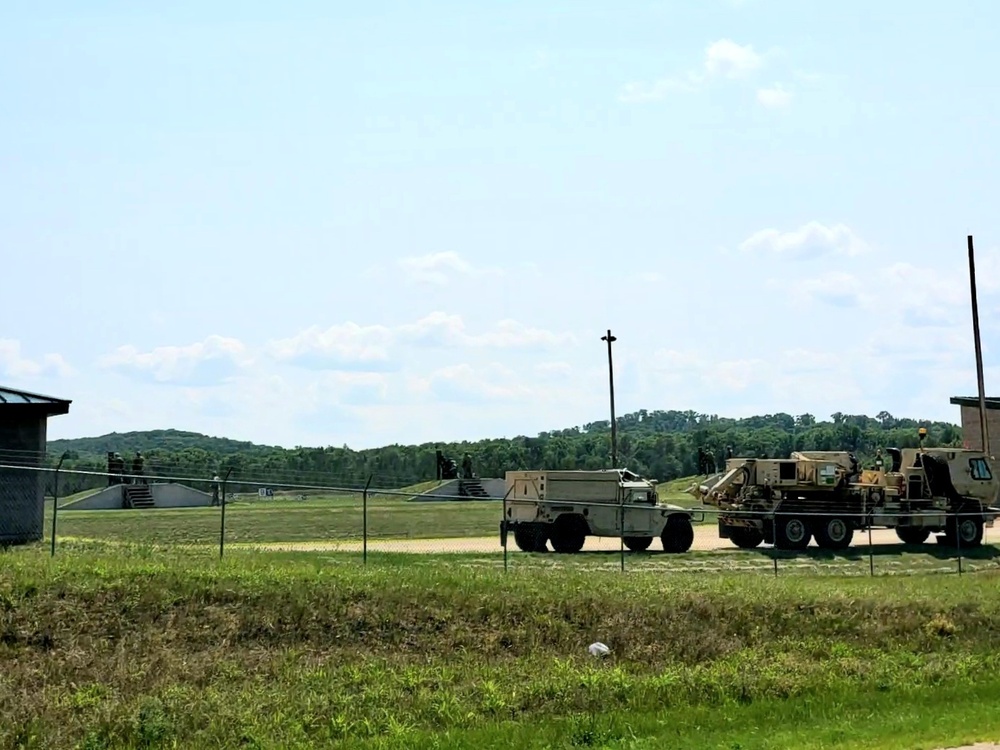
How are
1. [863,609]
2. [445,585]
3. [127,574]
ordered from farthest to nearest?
[863,609] → [445,585] → [127,574]

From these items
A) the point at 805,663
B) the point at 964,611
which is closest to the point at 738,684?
the point at 805,663

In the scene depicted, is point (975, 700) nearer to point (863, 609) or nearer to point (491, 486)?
point (863, 609)

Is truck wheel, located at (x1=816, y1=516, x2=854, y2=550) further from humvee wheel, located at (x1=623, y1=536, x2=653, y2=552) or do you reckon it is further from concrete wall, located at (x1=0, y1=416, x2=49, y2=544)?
concrete wall, located at (x1=0, y1=416, x2=49, y2=544)

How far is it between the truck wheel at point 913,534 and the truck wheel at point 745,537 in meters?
4.20

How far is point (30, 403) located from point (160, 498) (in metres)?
32.9

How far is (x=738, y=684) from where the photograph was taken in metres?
14.5

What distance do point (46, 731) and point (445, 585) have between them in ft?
22.2

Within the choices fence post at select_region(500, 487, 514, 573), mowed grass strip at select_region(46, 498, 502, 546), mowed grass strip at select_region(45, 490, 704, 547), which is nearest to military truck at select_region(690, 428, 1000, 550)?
fence post at select_region(500, 487, 514, 573)

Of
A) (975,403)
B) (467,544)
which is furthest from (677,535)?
(975,403)

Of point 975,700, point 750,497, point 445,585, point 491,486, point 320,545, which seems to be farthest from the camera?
point 491,486

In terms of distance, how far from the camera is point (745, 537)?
107 feet

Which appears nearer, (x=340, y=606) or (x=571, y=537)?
(x=340, y=606)

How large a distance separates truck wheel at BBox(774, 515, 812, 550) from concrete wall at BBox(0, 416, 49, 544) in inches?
688

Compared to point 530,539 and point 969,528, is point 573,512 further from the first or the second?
point 969,528
